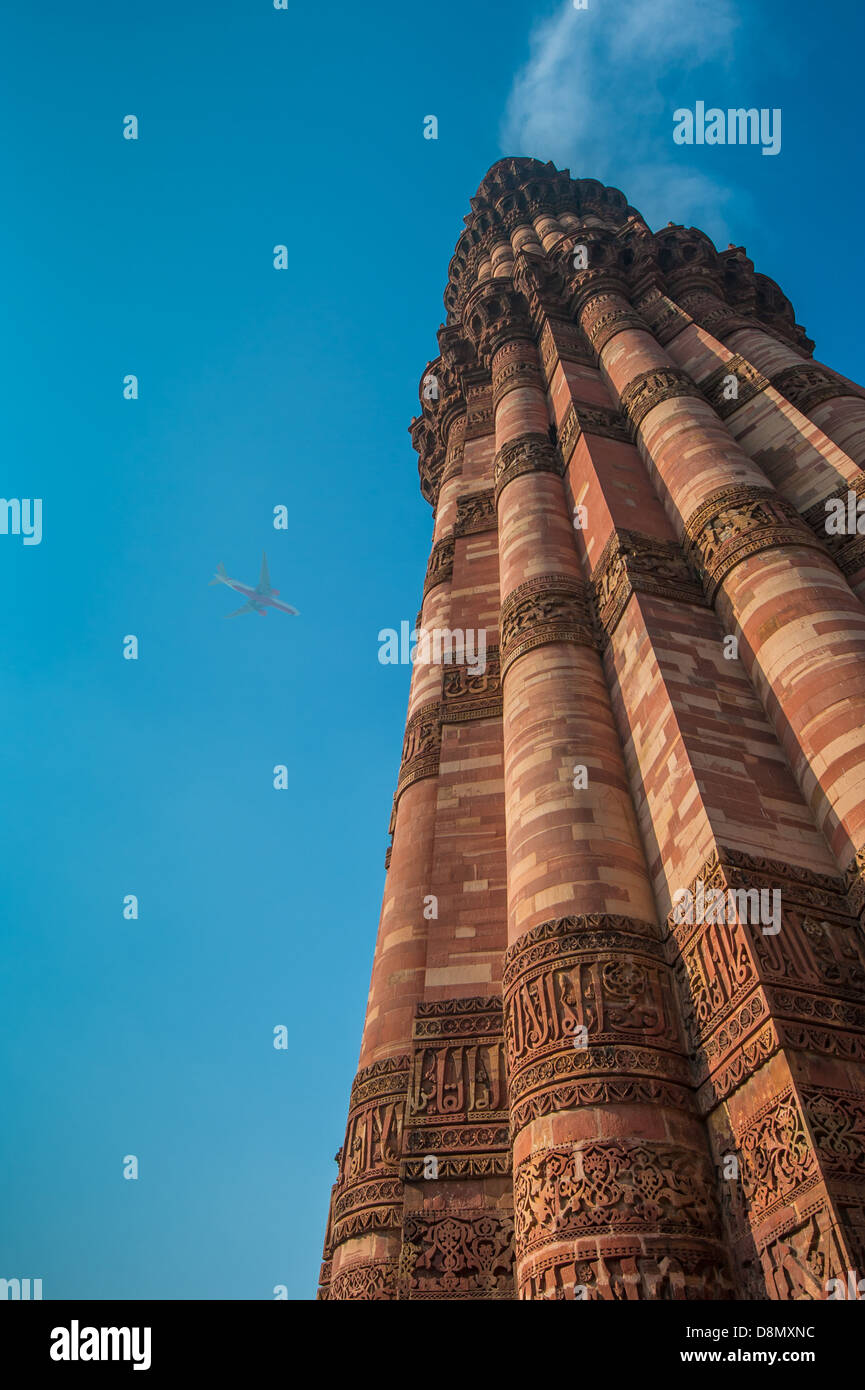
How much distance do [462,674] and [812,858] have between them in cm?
599

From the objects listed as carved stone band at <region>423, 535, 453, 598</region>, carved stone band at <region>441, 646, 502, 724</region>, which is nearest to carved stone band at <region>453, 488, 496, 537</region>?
A: carved stone band at <region>423, 535, 453, 598</region>

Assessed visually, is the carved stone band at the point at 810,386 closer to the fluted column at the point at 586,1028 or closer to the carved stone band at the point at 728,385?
the carved stone band at the point at 728,385

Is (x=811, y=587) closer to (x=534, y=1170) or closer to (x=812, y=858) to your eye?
(x=812, y=858)

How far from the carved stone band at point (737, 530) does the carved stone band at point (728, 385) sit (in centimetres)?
393

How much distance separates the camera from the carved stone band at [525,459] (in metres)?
13.7

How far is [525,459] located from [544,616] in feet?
13.9

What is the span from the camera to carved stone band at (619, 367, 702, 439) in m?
12.3

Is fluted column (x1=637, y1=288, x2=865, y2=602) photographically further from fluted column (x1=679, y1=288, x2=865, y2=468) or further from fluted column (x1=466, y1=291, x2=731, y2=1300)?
fluted column (x1=466, y1=291, x2=731, y2=1300)

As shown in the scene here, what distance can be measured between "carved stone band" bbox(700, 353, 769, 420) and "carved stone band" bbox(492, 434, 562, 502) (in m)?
2.37

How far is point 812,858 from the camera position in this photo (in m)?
6.55

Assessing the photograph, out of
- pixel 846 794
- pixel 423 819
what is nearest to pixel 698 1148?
pixel 846 794

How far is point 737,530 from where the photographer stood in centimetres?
888

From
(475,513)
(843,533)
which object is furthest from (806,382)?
(475,513)

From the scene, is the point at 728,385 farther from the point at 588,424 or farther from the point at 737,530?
the point at 737,530
